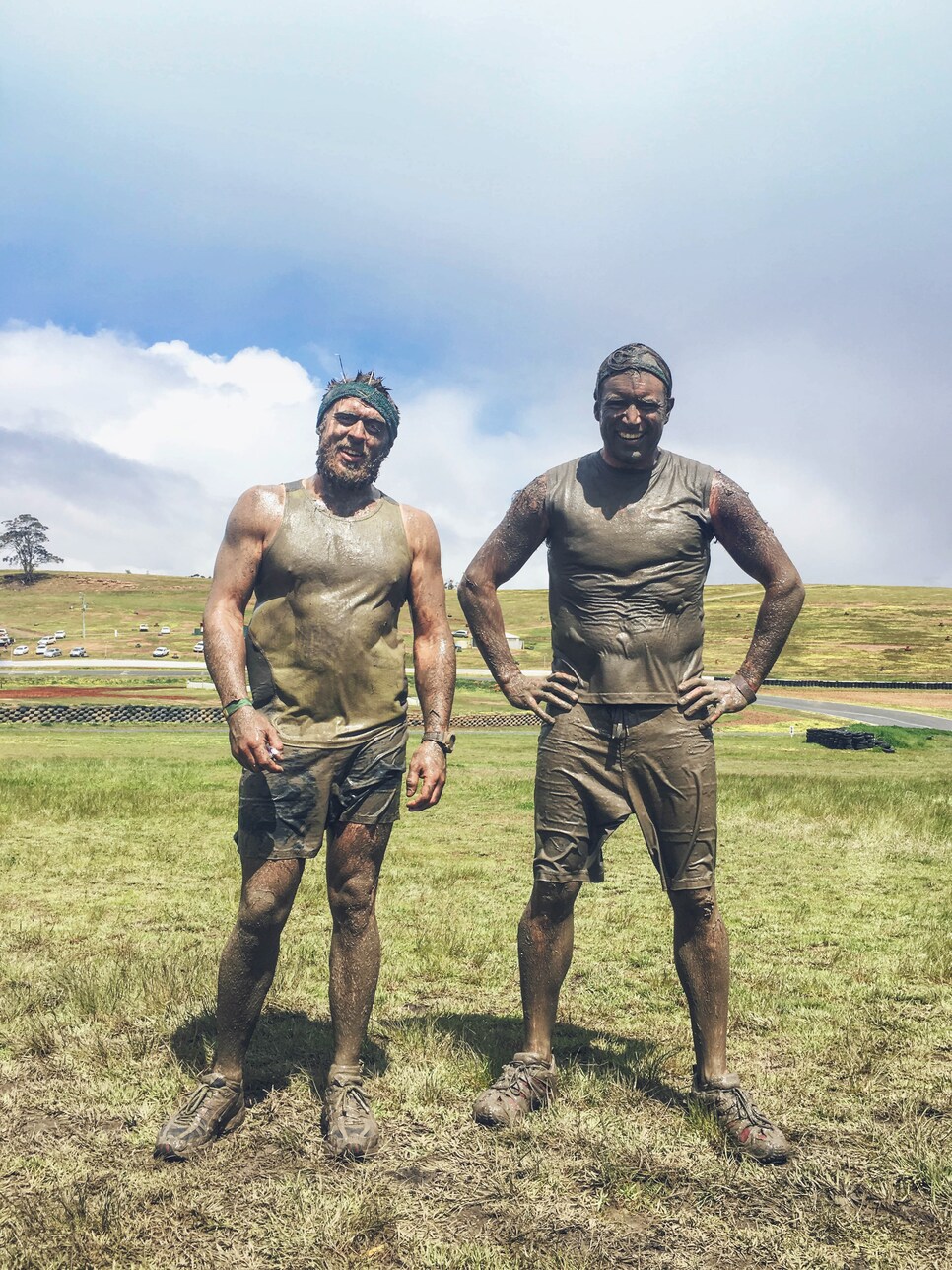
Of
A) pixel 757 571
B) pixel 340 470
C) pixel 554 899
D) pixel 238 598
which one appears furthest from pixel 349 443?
pixel 554 899

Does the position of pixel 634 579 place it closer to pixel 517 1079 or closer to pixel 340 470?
pixel 340 470

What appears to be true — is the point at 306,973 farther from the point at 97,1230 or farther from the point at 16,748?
the point at 16,748

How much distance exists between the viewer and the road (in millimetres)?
48000

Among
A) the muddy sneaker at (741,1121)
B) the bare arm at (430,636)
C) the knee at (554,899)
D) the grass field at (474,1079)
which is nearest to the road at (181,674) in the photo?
the grass field at (474,1079)

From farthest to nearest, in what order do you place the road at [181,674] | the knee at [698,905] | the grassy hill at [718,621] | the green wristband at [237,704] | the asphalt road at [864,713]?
the grassy hill at [718,621] < the road at [181,674] < the asphalt road at [864,713] < the knee at [698,905] < the green wristband at [237,704]

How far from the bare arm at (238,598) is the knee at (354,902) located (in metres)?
0.65

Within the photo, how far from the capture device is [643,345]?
4.11 m

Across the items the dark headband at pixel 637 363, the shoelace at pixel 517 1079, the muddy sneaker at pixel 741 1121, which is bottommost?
the muddy sneaker at pixel 741 1121

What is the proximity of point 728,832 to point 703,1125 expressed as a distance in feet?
26.9

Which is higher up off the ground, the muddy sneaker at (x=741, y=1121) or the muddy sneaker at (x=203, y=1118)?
the muddy sneaker at (x=203, y=1118)

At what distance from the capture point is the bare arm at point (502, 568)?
425 cm

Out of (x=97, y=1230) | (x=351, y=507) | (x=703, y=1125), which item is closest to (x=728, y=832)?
(x=703, y=1125)

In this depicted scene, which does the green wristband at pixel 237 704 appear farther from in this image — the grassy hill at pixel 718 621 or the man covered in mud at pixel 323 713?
the grassy hill at pixel 718 621

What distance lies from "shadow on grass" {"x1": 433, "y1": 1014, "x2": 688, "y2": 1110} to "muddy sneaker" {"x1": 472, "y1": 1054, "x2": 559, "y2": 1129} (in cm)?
27
